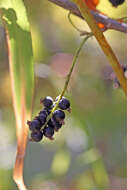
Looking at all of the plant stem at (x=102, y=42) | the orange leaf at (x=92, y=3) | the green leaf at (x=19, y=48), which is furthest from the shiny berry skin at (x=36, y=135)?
the orange leaf at (x=92, y=3)


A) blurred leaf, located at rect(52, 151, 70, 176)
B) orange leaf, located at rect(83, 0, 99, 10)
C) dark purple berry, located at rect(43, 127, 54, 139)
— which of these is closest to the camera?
dark purple berry, located at rect(43, 127, 54, 139)

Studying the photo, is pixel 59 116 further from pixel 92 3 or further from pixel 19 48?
pixel 92 3

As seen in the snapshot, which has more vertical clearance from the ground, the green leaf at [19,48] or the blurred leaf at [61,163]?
the green leaf at [19,48]

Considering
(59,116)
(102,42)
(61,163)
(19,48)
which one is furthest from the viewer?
(61,163)

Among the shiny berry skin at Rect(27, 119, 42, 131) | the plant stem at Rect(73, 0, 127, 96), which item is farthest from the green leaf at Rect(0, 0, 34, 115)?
the plant stem at Rect(73, 0, 127, 96)

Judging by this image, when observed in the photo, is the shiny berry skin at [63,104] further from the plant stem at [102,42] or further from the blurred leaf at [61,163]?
the blurred leaf at [61,163]

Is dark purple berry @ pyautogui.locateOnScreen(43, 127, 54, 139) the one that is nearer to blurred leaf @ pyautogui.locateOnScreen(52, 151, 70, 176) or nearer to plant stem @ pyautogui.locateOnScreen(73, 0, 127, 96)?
plant stem @ pyautogui.locateOnScreen(73, 0, 127, 96)

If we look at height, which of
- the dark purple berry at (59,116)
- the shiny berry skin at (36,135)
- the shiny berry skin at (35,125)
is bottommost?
the shiny berry skin at (36,135)

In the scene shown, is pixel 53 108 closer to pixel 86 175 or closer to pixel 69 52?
pixel 86 175

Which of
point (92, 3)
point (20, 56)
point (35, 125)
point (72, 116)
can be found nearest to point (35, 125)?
point (35, 125)
